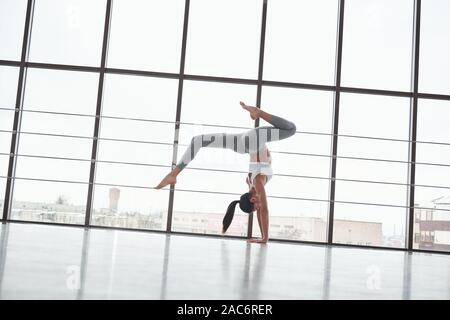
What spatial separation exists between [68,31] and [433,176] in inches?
123

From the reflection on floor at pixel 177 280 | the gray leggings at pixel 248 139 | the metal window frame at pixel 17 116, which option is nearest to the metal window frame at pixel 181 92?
the metal window frame at pixel 17 116

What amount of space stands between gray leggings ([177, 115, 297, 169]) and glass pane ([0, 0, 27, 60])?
1.75m

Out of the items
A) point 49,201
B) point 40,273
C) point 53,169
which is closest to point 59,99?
point 53,169

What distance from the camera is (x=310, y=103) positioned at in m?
3.64

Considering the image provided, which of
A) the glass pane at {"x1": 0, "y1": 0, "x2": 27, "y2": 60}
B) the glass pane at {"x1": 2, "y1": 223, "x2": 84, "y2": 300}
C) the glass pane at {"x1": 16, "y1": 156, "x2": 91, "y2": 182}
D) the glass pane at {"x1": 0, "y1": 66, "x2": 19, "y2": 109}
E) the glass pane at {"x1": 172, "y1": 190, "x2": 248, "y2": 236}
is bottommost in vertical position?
the glass pane at {"x1": 2, "y1": 223, "x2": 84, "y2": 300}

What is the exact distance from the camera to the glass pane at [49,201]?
3.53 m

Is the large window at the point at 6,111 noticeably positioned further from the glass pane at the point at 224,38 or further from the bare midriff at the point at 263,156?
the bare midriff at the point at 263,156

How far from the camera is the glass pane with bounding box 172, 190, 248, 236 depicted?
349 centimetres

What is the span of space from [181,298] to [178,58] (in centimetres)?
306

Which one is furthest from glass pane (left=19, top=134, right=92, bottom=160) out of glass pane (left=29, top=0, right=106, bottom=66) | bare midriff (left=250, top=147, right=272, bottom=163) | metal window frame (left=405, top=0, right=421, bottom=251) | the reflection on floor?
metal window frame (left=405, top=0, right=421, bottom=251)

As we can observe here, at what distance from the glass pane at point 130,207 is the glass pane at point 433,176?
196 cm

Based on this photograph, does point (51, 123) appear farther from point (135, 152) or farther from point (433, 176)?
point (433, 176)

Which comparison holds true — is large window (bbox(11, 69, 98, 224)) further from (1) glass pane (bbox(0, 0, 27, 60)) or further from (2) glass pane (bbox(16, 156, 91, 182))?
(1) glass pane (bbox(0, 0, 27, 60))

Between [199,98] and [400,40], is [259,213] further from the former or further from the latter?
[400,40]
